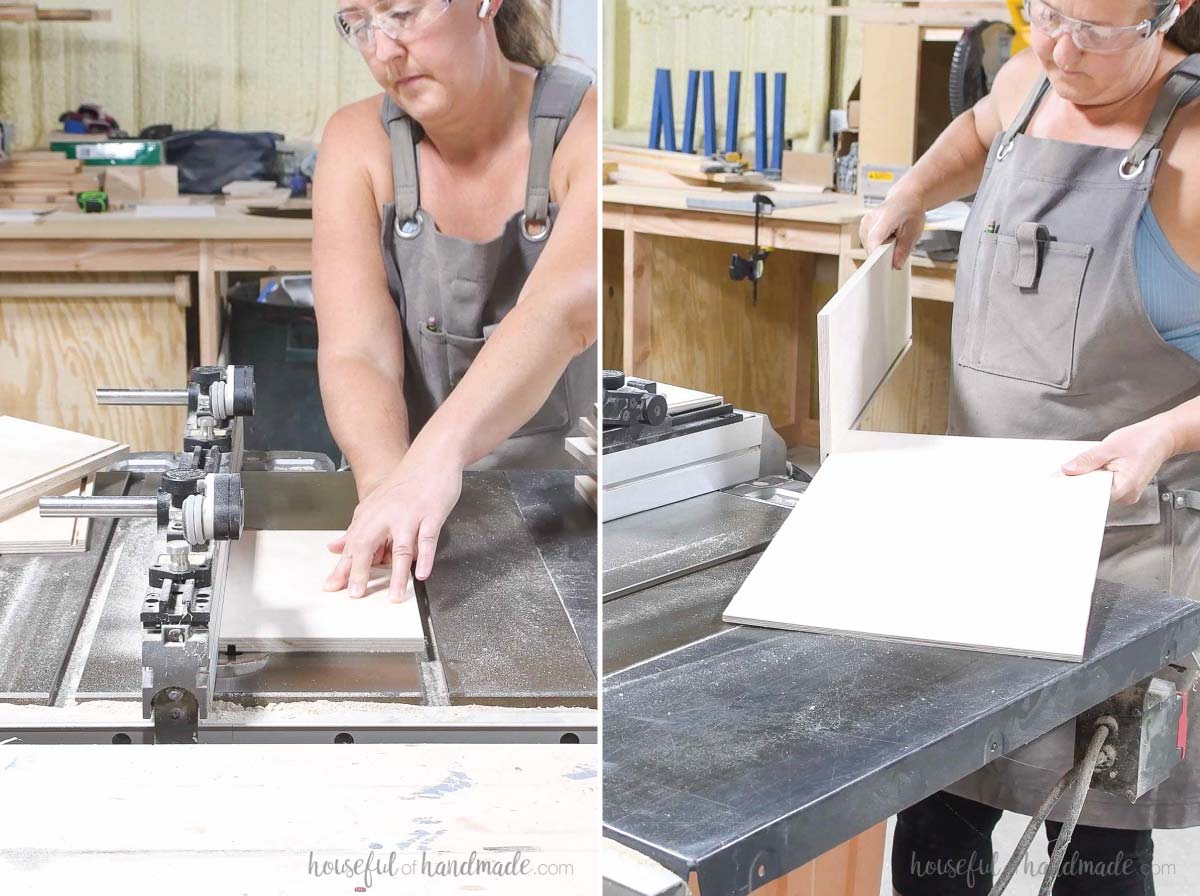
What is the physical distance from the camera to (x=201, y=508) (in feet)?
2.97

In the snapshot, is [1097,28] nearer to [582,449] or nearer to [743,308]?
[582,449]

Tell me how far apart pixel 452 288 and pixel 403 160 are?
12cm

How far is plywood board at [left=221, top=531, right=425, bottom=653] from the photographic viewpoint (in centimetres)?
101

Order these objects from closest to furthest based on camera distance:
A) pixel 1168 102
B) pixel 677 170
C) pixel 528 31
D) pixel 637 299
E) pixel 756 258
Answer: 1. pixel 528 31
2. pixel 1168 102
3. pixel 756 258
4. pixel 637 299
5. pixel 677 170

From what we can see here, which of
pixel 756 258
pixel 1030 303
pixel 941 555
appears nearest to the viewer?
pixel 941 555

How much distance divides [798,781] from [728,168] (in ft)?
9.67

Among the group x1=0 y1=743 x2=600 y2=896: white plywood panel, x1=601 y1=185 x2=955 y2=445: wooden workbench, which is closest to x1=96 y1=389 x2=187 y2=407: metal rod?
x1=0 y1=743 x2=600 y2=896: white plywood panel

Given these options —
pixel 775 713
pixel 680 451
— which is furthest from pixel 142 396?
pixel 680 451

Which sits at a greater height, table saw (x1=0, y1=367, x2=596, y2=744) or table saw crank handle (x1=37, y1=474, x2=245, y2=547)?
table saw crank handle (x1=37, y1=474, x2=245, y2=547)

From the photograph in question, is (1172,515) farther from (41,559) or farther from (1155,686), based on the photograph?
(41,559)

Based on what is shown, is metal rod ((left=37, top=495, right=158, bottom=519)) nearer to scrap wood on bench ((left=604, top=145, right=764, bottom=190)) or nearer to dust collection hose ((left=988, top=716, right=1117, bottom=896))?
dust collection hose ((left=988, top=716, right=1117, bottom=896))

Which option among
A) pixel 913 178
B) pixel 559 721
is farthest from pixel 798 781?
pixel 913 178

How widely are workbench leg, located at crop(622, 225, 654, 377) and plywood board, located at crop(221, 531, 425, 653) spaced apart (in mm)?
2447

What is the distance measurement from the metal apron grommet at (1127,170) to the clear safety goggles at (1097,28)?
0.16 metres
